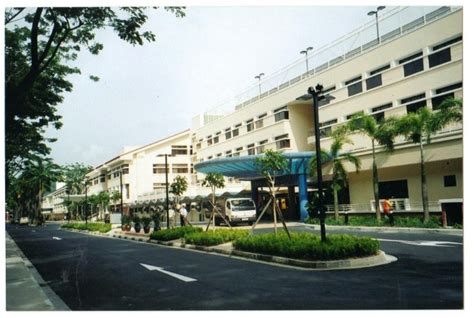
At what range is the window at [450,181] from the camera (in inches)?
839

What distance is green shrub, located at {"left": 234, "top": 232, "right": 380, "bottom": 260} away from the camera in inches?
437

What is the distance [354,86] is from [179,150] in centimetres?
3253

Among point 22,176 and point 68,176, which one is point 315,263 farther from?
point 68,176

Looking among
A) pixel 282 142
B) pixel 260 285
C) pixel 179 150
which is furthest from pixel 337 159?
pixel 179 150

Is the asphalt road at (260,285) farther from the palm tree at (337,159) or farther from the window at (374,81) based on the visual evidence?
the window at (374,81)

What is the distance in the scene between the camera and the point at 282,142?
3628 cm

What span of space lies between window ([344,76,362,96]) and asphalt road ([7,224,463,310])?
17154 millimetres

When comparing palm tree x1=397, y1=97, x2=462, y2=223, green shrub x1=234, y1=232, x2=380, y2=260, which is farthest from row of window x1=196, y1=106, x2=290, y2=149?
A: green shrub x1=234, y1=232, x2=380, y2=260

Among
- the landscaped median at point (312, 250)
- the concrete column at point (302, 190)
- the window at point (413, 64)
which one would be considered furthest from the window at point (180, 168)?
the landscaped median at point (312, 250)

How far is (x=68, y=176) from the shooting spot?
71500 mm

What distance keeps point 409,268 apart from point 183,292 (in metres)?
5.27

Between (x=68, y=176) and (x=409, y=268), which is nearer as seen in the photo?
(x=409, y=268)
